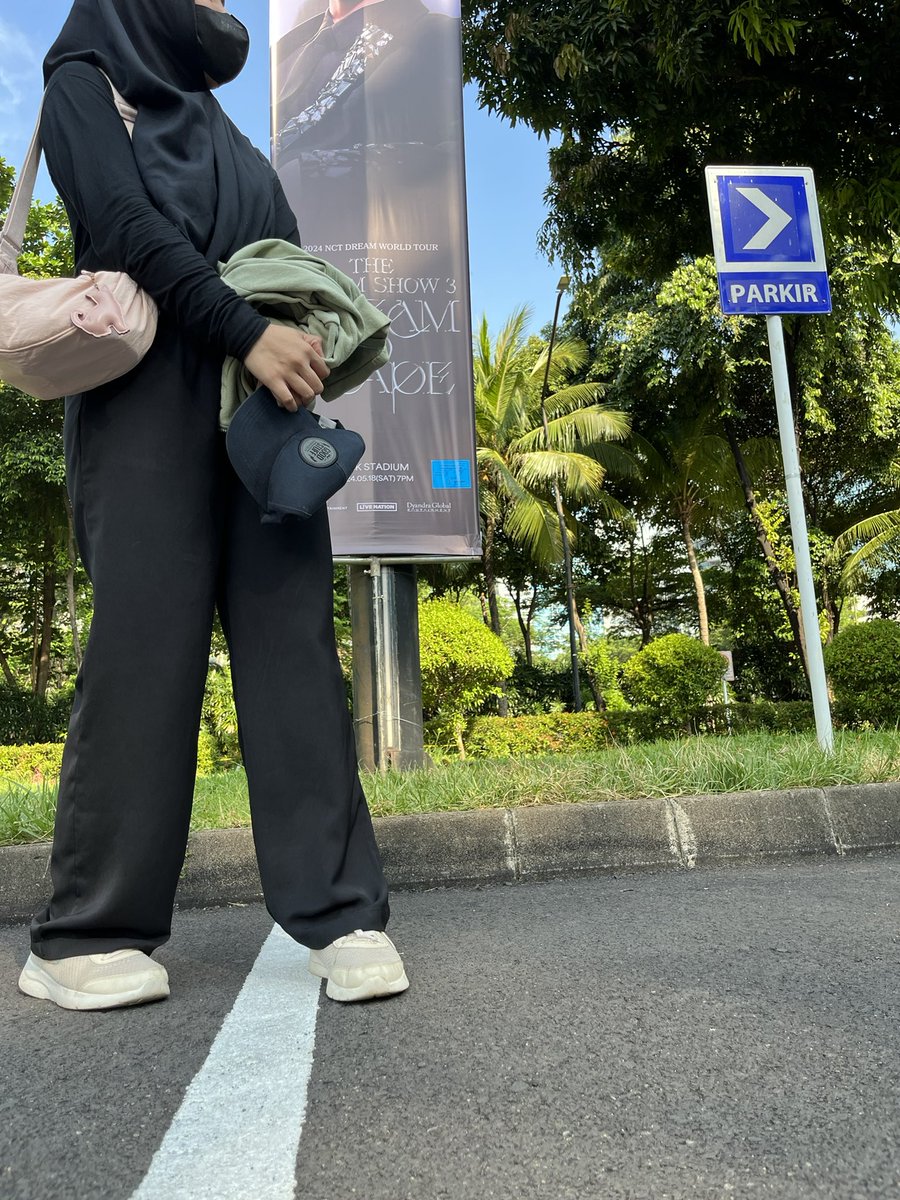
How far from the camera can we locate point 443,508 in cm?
541

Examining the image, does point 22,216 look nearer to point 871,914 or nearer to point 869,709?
point 871,914

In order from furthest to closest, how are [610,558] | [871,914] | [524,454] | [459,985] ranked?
[610,558] → [524,454] → [871,914] → [459,985]

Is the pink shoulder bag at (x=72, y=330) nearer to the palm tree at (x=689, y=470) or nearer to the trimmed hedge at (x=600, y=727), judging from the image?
the trimmed hedge at (x=600, y=727)

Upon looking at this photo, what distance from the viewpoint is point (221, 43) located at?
206cm

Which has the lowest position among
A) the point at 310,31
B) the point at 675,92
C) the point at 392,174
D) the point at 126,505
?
the point at 126,505

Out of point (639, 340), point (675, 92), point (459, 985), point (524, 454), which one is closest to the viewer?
point (459, 985)

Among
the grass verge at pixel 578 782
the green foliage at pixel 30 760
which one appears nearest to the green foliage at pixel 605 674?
the green foliage at pixel 30 760

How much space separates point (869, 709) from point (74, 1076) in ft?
26.8

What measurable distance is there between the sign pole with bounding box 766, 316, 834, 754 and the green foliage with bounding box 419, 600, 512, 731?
25.2ft

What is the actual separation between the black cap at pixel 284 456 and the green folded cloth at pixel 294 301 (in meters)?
0.10

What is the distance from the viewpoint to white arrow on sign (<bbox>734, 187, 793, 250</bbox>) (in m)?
4.67

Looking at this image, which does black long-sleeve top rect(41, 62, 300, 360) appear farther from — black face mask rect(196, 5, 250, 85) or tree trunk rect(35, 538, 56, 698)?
tree trunk rect(35, 538, 56, 698)

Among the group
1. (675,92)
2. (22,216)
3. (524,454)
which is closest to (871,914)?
(22,216)

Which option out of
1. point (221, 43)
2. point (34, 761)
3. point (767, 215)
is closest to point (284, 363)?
point (221, 43)
